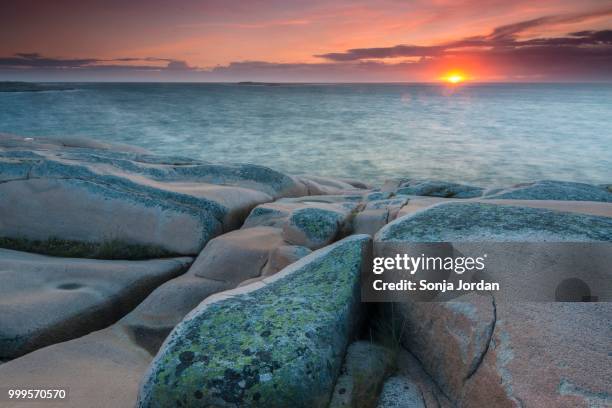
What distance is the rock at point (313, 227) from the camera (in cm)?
570

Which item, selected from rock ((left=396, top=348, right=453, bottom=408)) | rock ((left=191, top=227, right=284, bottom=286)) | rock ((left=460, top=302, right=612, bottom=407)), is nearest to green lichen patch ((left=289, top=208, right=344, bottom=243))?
rock ((left=191, top=227, right=284, bottom=286))

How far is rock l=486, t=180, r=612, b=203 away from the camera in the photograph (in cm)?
765

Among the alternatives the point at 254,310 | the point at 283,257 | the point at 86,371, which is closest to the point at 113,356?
the point at 86,371

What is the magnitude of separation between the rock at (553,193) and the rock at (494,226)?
3.25 meters

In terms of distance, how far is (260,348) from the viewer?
3.11 m

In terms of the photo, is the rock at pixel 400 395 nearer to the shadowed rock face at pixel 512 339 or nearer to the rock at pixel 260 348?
the shadowed rock face at pixel 512 339

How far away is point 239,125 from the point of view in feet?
171

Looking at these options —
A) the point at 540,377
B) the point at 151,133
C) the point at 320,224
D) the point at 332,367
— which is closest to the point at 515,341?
the point at 540,377

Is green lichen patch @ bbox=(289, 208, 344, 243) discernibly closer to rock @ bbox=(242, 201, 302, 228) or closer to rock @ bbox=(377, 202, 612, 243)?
rock @ bbox=(242, 201, 302, 228)

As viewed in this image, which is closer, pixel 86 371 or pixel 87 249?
pixel 86 371

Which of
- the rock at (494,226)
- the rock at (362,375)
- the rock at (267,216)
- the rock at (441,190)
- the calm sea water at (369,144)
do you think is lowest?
the calm sea water at (369,144)

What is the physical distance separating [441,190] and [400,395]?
7.10 metres

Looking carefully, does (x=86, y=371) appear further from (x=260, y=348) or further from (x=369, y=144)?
(x=369, y=144)

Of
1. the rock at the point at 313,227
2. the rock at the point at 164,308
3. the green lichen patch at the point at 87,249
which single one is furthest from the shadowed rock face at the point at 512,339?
the green lichen patch at the point at 87,249
